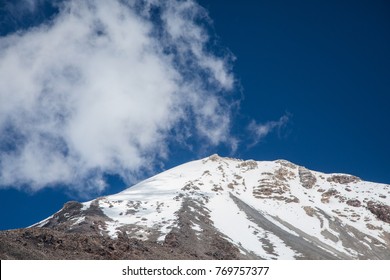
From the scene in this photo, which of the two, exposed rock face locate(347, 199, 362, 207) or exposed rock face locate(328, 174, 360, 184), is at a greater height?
exposed rock face locate(328, 174, 360, 184)

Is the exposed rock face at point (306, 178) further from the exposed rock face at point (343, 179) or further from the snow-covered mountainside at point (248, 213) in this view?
the exposed rock face at point (343, 179)

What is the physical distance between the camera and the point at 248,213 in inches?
4247

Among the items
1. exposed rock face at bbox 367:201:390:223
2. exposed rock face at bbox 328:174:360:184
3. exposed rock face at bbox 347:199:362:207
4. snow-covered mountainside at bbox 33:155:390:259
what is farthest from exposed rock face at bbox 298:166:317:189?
exposed rock face at bbox 367:201:390:223

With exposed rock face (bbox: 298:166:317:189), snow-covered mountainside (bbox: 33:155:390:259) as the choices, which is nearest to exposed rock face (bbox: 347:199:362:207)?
snow-covered mountainside (bbox: 33:155:390:259)

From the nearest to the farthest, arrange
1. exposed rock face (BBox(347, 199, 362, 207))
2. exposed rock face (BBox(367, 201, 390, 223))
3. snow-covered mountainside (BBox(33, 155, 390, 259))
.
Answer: snow-covered mountainside (BBox(33, 155, 390, 259)), exposed rock face (BBox(367, 201, 390, 223)), exposed rock face (BBox(347, 199, 362, 207))

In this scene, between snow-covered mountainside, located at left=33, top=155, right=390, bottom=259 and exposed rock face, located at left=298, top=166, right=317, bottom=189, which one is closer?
snow-covered mountainside, located at left=33, top=155, right=390, bottom=259

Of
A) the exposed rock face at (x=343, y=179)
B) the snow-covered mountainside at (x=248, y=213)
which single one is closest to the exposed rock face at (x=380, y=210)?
the snow-covered mountainside at (x=248, y=213)

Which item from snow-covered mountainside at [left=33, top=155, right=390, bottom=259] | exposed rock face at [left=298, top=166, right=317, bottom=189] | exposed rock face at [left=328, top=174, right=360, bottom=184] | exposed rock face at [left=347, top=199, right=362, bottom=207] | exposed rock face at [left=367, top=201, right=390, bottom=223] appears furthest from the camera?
exposed rock face at [left=328, top=174, right=360, bottom=184]

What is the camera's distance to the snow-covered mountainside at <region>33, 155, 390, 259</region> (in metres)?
73.8

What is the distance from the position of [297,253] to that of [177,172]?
8891 centimetres

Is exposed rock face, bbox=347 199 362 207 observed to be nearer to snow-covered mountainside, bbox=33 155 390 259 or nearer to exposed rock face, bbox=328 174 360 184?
snow-covered mountainside, bbox=33 155 390 259

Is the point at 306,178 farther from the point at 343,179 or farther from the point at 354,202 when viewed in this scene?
the point at 354,202

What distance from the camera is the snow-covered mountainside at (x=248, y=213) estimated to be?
73.8 m

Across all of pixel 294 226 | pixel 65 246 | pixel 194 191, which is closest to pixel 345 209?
pixel 294 226
